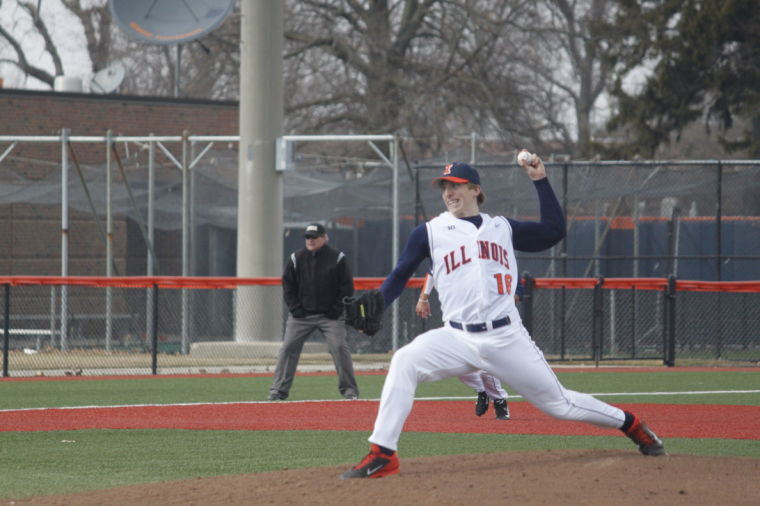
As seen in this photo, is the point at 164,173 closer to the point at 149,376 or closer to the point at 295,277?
the point at 149,376

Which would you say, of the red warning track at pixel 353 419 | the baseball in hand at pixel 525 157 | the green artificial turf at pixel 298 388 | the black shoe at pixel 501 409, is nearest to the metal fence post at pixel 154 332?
the green artificial turf at pixel 298 388

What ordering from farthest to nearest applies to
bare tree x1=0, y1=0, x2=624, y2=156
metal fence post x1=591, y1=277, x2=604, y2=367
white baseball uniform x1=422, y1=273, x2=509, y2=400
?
bare tree x1=0, y1=0, x2=624, y2=156
metal fence post x1=591, y1=277, x2=604, y2=367
white baseball uniform x1=422, y1=273, x2=509, y2=400

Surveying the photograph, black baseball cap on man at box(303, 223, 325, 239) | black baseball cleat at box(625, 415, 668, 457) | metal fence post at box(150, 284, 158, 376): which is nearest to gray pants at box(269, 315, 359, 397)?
black baseball cap on man at box(303, 223, 325, 239)

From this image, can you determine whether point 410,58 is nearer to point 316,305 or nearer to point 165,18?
point 165,18

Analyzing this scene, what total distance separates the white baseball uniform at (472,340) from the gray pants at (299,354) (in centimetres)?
568

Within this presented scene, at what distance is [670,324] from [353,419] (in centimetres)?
803

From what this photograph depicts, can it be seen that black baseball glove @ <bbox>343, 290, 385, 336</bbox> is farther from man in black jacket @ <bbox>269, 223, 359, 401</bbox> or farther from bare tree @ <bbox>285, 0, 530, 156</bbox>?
bare tree @ <bbox>285, 0, 530, 156</bbox>

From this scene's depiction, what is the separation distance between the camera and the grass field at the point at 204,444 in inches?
304

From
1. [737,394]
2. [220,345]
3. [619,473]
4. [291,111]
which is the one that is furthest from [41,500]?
[291,111]

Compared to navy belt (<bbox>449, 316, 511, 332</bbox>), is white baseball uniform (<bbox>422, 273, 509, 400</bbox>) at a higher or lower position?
lower

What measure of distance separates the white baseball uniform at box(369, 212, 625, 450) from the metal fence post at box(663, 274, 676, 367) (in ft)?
34.8

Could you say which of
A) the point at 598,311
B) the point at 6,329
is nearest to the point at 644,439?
the point at 6,329

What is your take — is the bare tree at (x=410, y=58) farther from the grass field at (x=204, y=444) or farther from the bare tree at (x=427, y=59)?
the grass field at (x=204, y=444)

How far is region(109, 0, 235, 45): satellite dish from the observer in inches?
815
